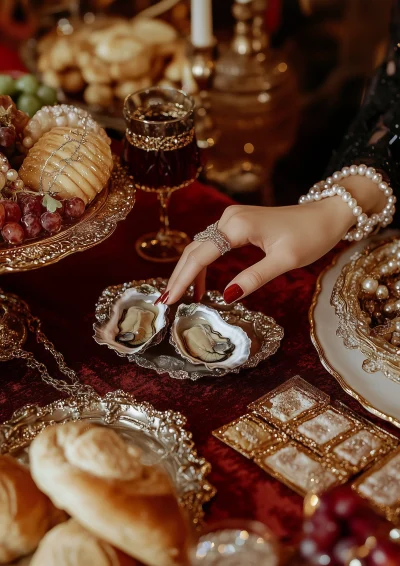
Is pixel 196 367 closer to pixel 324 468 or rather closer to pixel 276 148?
pixel 324 468

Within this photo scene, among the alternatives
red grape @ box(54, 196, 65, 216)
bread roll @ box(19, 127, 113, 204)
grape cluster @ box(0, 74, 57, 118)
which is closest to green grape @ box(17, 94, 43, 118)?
grape cluster @ box(0, 74, 57, 118)

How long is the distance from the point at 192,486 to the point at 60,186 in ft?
1.63

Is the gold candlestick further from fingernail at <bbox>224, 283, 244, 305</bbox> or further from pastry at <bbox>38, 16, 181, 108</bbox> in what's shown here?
fingernail at <bbox>224, 283, 244, 305</bbox>

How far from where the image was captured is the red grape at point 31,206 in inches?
36.5

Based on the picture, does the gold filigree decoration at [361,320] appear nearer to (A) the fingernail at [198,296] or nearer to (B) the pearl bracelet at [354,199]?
(B) the pearl bracelet at [354,199]

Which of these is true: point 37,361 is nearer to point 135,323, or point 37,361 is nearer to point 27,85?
point 135,323

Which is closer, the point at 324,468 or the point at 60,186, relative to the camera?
the point at 324,468

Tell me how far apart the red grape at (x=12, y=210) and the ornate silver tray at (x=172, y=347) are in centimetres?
19

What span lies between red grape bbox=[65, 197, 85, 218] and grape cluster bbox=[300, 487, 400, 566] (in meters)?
0.58

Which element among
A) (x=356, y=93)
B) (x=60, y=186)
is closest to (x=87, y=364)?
(x=60, y=186)

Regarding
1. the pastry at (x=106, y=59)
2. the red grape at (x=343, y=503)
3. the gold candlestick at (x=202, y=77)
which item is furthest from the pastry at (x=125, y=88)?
the red grape at (x=343, y=503)

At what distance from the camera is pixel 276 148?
7.64ft

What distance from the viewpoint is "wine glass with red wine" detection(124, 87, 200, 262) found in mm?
1126

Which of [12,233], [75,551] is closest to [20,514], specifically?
[75,551]
